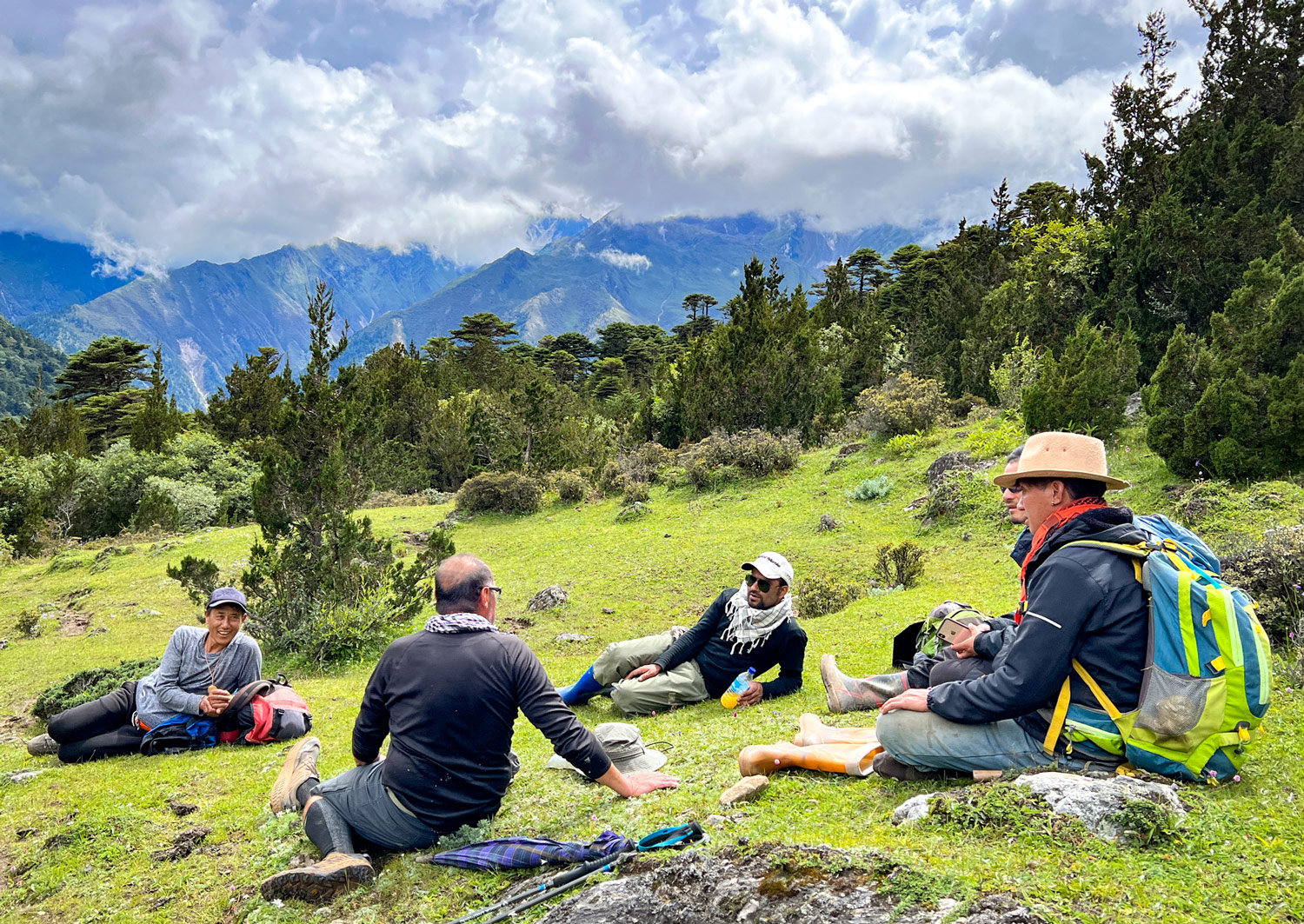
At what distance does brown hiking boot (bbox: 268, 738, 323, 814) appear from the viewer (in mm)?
4001

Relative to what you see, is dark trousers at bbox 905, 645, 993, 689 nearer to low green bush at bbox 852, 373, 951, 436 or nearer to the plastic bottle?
the plastic bottle

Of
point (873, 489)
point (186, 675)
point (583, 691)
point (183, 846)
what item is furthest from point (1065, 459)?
point (873, 489)

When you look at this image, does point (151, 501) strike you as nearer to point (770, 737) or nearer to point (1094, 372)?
point (770, 737)

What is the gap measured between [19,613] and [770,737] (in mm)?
16425

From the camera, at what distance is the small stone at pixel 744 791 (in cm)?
334

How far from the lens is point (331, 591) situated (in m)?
10.2

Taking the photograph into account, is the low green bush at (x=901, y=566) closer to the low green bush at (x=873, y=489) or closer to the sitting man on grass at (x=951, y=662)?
the low green bush at (x=873, y=489)

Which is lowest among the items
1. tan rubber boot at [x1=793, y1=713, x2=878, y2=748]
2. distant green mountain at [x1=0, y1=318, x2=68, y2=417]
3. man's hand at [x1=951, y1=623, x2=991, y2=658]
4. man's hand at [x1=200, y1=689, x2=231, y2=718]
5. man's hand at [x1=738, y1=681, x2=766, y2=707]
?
man's hand at [x1=738, y1=681, x2=766, y2=707]

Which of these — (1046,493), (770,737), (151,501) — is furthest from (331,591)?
(151,501)

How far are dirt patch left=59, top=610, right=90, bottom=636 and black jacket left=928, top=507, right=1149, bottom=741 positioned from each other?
50.2 feet

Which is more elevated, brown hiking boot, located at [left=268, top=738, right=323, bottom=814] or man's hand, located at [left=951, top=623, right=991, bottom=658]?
man's hand, located at [left=951, top=623, right=991, bottom=658]

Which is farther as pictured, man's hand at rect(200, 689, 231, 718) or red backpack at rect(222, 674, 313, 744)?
red backpack at rect(222, 674, 313, 744)

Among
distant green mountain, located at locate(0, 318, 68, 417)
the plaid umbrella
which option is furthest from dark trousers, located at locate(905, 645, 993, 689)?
distant green mountain, located at locate(0, 318, 68, 417)

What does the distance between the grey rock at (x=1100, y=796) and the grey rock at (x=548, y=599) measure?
950cm
